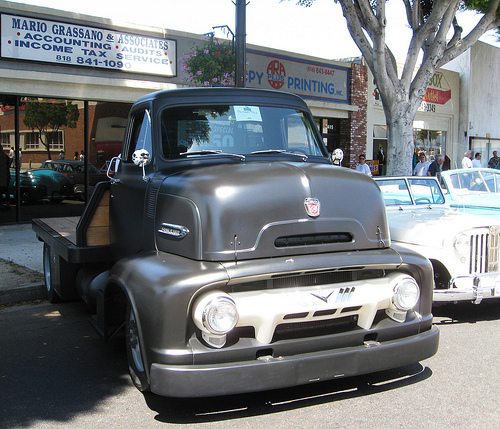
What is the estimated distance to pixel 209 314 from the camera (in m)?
3.18

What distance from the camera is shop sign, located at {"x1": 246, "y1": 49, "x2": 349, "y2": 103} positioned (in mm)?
15969

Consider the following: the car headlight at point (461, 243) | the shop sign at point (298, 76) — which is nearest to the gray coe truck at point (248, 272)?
the car headlight at point (461, 243)

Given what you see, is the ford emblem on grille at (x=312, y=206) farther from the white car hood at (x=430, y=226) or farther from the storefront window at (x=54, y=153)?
the storefront window at (x=54, y=153)

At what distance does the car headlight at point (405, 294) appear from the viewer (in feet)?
12.1

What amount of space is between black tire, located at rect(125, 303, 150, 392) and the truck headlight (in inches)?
18.8

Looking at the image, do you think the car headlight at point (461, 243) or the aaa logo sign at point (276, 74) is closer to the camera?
the car headlight at point (461, 243)

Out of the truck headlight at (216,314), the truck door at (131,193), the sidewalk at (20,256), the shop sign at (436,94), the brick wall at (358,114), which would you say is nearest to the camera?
the truck headlight at (216,314)

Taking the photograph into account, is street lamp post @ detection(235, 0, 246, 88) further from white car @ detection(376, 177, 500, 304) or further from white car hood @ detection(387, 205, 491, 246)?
white car @ detection(376, 177, 500, 304)

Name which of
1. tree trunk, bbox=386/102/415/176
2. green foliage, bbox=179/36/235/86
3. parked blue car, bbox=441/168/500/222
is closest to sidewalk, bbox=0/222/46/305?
green foliage, bbox=179/36/235/86

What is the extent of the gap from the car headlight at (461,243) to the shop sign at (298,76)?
10845 millimetres

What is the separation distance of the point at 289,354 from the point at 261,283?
0.47 m

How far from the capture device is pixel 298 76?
679 inches

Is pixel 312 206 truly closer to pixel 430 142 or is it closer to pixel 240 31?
pixel 240 31

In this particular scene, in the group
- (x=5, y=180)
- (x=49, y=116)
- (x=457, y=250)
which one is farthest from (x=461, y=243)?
(x=5, y=180)
